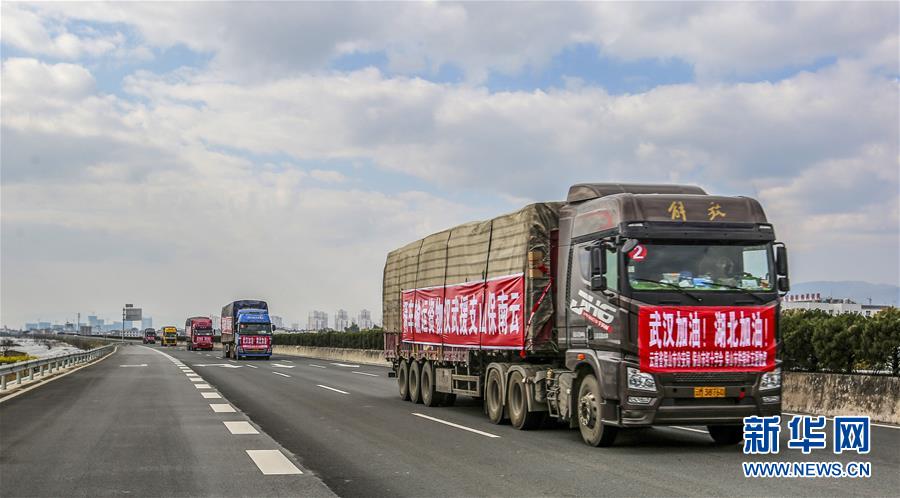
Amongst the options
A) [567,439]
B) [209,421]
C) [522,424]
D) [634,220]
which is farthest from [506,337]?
[209,421]

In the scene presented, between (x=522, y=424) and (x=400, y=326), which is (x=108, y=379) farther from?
(x=522, y=424)

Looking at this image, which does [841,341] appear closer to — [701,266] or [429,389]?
[701,266]

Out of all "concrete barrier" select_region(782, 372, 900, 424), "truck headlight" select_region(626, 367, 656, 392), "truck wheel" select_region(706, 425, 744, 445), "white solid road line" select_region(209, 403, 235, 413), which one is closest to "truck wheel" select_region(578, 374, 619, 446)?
"truck headlight" select_region(626, 367, 656, 392)

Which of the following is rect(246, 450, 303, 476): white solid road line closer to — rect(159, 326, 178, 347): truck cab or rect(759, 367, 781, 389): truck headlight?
rect(759, 367, 781, 389): truck headlight

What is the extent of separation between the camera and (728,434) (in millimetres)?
12703

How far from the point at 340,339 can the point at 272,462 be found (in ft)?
183

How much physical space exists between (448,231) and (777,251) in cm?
868

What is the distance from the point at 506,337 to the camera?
50.5ft

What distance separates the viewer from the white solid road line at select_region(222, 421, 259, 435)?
14.1 metres

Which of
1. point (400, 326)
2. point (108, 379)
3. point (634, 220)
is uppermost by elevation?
point (634, 220)

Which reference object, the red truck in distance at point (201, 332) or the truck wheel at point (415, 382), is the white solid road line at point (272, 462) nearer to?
the truck wheel at point (415, 382)

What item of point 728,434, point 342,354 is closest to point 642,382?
point 728,434

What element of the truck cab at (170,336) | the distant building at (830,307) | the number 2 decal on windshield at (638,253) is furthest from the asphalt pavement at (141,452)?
the truck cab at (170,336)

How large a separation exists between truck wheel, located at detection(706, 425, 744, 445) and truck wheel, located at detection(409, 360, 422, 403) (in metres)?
9.19
